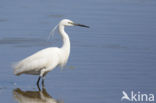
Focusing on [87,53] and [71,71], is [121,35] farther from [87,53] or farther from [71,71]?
[71,71]

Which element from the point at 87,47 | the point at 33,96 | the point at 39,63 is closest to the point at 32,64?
the point at 39,63

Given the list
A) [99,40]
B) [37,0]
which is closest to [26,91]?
[99,40]

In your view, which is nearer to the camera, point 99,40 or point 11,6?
point 99,40

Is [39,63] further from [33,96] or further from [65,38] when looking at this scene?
[33,96]

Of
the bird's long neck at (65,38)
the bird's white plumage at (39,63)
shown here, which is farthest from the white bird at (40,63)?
the bird's long neck at (65,38)

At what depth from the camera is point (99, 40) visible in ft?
49.3

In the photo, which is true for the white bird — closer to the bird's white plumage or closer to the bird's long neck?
the bird's white plumage

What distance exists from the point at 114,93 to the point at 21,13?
7.52 metres

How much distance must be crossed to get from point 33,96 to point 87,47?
3.59 meters

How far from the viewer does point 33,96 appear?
36.1 ft

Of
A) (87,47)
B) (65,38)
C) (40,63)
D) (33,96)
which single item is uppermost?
(65,38)

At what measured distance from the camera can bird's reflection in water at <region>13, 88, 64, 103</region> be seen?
35.0 ft

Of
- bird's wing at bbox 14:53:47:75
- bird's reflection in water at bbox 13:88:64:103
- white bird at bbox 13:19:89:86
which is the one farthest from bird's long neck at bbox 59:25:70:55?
bird's reflection in water at bbox 13:88:64:103

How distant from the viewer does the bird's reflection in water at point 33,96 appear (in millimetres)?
10676
